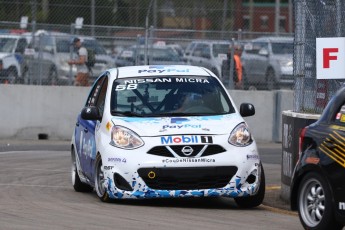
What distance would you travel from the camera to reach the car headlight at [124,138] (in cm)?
1201

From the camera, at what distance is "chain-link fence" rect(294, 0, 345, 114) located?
13031mm

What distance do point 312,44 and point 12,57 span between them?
41.9 feet

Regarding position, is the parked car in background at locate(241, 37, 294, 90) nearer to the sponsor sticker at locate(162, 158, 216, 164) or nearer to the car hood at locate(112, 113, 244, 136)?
the car hood at locate(112, 113, 244, 136)

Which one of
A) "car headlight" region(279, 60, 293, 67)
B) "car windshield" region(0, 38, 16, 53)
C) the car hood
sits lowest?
the car hood

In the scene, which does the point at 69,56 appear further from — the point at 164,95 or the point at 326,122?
the point at 326,122

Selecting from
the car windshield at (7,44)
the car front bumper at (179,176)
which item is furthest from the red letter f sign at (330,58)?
the car windshield at (7,44)

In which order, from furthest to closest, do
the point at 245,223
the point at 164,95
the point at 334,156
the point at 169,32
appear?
the point at 169,32, the point at 164,95, the point at 245,223, the point at 334,156

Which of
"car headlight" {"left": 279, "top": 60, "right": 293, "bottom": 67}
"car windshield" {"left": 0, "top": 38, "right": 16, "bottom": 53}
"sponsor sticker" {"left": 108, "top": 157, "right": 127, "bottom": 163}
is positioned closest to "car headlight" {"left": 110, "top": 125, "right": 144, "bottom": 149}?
"sponsor sticker" {"left": 108, "top": 157, "right": 127, "bottom": 163}

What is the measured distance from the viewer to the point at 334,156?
9.67 meters

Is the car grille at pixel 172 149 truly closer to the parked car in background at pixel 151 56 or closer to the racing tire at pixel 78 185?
the racing tire at pixel 78 185

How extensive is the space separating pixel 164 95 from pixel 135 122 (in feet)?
2.57

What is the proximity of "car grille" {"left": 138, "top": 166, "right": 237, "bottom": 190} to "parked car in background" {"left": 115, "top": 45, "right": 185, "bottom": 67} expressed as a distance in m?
12.1

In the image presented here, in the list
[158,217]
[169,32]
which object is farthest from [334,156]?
[169,32]

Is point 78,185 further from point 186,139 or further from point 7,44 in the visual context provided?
point 7,44
